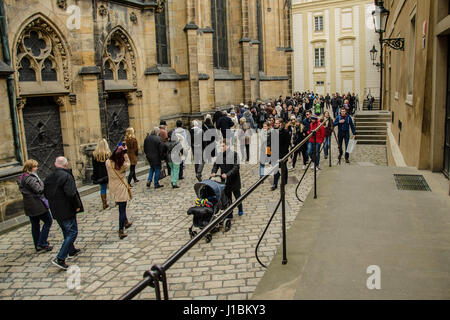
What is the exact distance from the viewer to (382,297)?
3400 millimetres

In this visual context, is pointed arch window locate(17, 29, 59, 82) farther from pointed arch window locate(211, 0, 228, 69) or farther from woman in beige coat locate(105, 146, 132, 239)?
pointed arch window locate(211, 0, 228, 69)

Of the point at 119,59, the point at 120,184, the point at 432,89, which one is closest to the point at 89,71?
the point at 119,59

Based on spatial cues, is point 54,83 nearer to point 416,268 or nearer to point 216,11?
point 416,268

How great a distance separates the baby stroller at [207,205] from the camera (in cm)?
771

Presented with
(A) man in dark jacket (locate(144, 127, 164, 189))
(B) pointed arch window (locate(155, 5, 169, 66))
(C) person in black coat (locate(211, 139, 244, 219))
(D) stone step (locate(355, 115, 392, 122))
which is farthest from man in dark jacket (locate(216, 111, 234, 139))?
(C) person in black coat (locate(211, 139, 244, 219))

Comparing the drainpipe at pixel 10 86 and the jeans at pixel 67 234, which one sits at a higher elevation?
the drainpipe at pixel 10 86

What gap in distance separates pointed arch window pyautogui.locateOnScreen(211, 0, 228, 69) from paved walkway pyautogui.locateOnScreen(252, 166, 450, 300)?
20844 mm

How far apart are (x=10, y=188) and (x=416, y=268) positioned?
8.81 m

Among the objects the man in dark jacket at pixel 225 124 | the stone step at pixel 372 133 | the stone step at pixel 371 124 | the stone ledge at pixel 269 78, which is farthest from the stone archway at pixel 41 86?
the stone ledge at pixel 269 78

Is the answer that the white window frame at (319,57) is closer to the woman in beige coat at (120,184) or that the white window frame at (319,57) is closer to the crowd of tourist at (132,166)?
the crowd of tourist at (132,166)

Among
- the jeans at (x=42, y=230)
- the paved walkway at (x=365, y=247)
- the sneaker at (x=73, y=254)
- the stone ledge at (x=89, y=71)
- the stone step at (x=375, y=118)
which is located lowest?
the sneaker at (x=73, y=254)

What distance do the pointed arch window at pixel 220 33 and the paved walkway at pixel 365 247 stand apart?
821 inches

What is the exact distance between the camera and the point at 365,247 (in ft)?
14.6
